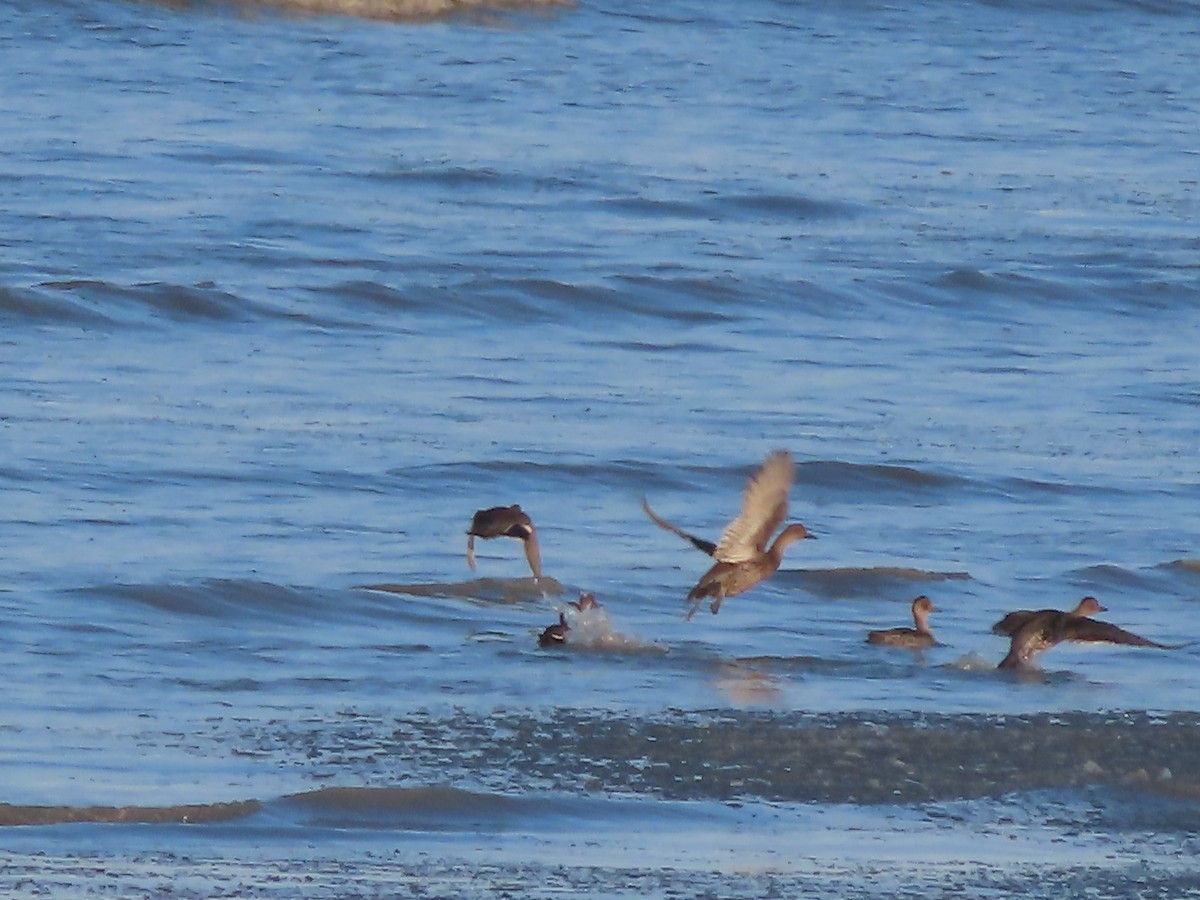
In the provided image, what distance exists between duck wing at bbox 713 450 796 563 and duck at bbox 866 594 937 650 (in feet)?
1.69

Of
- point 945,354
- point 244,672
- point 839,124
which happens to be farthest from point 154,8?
point 244,672

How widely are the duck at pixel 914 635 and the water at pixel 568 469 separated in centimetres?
9

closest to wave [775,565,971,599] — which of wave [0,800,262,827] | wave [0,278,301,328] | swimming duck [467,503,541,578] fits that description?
swimming duck [467,503,541,578]

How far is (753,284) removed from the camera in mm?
19344

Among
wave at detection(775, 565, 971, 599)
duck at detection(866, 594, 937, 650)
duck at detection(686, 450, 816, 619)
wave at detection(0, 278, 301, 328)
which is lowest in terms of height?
wave at detection(775, 565, 971, 599)

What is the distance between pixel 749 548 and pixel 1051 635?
1.18m

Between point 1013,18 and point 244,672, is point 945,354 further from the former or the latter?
point 1013,18

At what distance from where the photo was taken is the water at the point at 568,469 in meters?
7.46

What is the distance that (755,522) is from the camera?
414 inches

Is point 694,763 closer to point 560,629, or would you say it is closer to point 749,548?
point 560,629

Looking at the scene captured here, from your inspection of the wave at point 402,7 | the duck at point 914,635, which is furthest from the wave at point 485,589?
the wave at point 402,7

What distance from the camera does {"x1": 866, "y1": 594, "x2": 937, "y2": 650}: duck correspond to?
1000 cm

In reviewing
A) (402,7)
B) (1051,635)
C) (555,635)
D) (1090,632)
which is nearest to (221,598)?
(555,635)

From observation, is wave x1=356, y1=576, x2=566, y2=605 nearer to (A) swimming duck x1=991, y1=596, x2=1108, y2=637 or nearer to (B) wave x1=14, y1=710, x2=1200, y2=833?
(A) swimming duck x1=991, y1=596, x2=1108, y2=637
